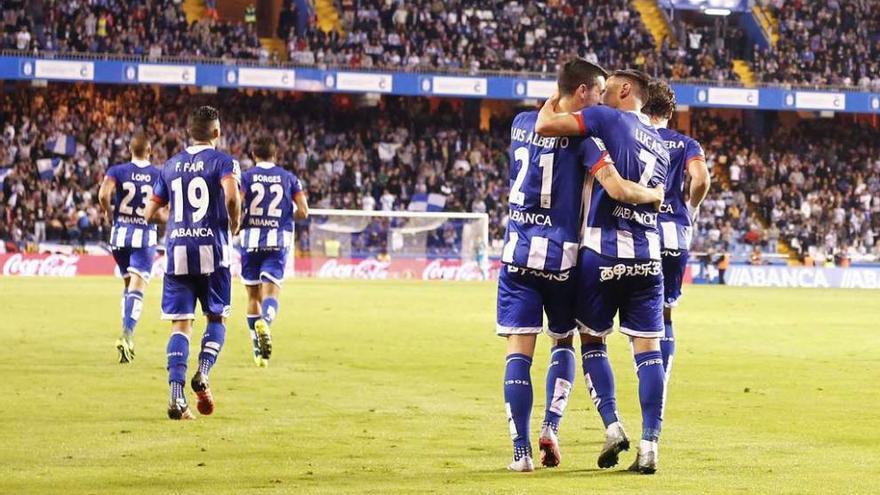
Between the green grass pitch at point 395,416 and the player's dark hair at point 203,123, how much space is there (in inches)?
89.4

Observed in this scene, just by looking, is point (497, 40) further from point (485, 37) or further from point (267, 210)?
point (267, 210)

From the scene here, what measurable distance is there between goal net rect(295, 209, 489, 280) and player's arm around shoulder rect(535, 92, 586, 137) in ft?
117

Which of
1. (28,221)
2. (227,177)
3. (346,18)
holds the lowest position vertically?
(28,221)

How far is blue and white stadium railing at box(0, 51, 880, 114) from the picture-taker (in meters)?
47.2

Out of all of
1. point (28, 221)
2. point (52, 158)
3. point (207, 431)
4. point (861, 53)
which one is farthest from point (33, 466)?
point (861, 53)

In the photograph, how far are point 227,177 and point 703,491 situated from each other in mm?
5220

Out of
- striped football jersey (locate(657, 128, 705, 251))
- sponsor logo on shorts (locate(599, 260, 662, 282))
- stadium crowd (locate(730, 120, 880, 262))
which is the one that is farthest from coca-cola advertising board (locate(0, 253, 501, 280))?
sponsor logo on shorts (locate(599, 260, 662, 282))

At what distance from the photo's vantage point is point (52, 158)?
47.4 m

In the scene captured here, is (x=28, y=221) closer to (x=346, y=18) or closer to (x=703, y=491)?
(x=346, y=18)

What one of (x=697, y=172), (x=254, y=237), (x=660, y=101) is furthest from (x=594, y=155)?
(x=254, y=237)

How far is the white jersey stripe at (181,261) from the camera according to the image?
38.7ft

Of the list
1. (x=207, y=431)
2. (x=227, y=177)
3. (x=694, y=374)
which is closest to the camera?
(x=207, y=431)

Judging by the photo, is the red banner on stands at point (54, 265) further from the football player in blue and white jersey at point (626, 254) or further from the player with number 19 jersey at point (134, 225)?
the football player in blue and white jersey at point (626, 254)

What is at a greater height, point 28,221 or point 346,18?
point 346,18
